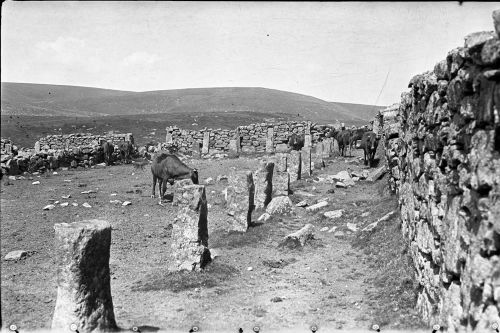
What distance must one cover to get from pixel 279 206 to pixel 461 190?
9809mm

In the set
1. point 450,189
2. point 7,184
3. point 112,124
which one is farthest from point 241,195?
point 112,124

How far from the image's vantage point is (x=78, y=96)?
9556 centimetres

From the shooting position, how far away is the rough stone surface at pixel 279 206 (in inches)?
557

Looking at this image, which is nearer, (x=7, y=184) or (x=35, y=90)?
(x=7, y=184)

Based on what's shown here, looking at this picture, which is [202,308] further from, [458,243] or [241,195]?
[241,195]

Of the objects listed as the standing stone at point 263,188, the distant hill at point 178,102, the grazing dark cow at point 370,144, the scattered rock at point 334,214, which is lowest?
the scattered rock at point 334,214

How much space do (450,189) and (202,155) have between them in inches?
1142

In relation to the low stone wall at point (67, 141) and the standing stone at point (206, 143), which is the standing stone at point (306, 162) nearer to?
the standing stone at point (206, 143)

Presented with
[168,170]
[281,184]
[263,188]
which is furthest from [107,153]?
[263,188]

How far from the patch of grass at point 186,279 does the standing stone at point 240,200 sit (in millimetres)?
2890

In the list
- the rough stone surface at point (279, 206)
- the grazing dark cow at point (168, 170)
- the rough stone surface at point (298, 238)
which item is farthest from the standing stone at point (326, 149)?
the rough stone surface at point (298, 238)

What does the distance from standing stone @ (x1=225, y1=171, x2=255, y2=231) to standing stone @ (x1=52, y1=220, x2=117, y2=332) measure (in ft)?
22.0

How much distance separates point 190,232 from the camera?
975 centimetres

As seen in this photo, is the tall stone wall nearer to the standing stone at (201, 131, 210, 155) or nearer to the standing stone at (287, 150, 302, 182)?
the standing stone at (287, 150, 302, 182)
